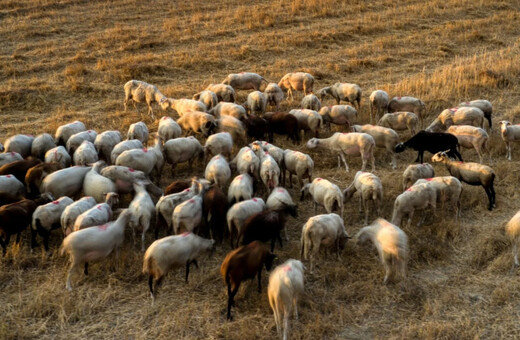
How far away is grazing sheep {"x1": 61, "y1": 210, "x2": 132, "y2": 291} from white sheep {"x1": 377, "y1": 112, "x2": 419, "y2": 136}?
6.77 m

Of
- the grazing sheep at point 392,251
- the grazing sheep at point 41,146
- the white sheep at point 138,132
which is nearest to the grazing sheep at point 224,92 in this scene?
the white sheep at point 138,132

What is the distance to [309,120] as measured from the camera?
37.9ft

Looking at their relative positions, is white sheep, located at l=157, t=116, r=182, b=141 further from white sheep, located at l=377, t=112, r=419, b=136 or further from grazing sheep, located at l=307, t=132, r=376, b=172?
white sheep, located at l=377, t=112, r=419, b=136

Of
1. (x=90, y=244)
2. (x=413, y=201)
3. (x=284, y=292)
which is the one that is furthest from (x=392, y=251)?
(x=90, y=244)

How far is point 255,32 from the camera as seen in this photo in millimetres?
21156

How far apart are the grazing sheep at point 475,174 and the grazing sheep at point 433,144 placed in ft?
2.80

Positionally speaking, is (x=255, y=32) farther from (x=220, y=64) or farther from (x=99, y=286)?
(x=99, y=286)

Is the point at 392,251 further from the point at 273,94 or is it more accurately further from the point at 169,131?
the point at 273,94

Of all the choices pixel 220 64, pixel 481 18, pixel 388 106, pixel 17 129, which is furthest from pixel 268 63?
pixel 481 18

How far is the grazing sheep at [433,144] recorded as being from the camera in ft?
33.4

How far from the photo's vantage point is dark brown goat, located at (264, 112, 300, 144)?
1142cm

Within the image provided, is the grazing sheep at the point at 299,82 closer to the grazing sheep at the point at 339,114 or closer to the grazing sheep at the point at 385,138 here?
the grazing sheep at the point at 339,114

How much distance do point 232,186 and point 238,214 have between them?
0.89 meters

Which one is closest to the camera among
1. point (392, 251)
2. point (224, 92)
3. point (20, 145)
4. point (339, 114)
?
point (392, 251)
